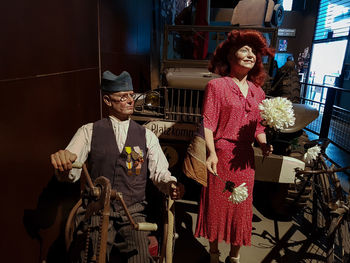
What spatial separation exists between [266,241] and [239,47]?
6.70 feet

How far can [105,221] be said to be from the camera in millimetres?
1209

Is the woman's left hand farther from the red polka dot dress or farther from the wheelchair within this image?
the wheelchair

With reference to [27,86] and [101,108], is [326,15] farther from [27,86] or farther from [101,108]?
[27,86]

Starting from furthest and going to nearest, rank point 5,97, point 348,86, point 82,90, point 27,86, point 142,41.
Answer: point 348,86, point 142,41, point 82,90, point 27,86, point 5,97

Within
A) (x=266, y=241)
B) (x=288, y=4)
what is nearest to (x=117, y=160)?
(x=266, y=241)

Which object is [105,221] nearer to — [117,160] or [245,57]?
[117,160]

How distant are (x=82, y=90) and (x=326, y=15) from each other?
11457mm

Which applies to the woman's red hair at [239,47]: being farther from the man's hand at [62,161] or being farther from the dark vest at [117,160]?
the man's hand at [62,161]

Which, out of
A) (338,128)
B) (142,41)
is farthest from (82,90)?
(338,128)

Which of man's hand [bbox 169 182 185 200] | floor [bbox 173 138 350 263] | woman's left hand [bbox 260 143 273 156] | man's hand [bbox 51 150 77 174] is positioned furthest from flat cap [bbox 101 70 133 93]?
floor [bbox 173 138 350 263]

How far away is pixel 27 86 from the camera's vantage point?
1.61 meters

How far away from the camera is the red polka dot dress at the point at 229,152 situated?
1.97 meters

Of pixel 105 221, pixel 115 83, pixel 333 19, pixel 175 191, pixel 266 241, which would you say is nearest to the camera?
pixel 105 221

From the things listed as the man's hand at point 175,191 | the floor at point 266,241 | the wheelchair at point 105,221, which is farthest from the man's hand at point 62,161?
the floor at point 266,241
